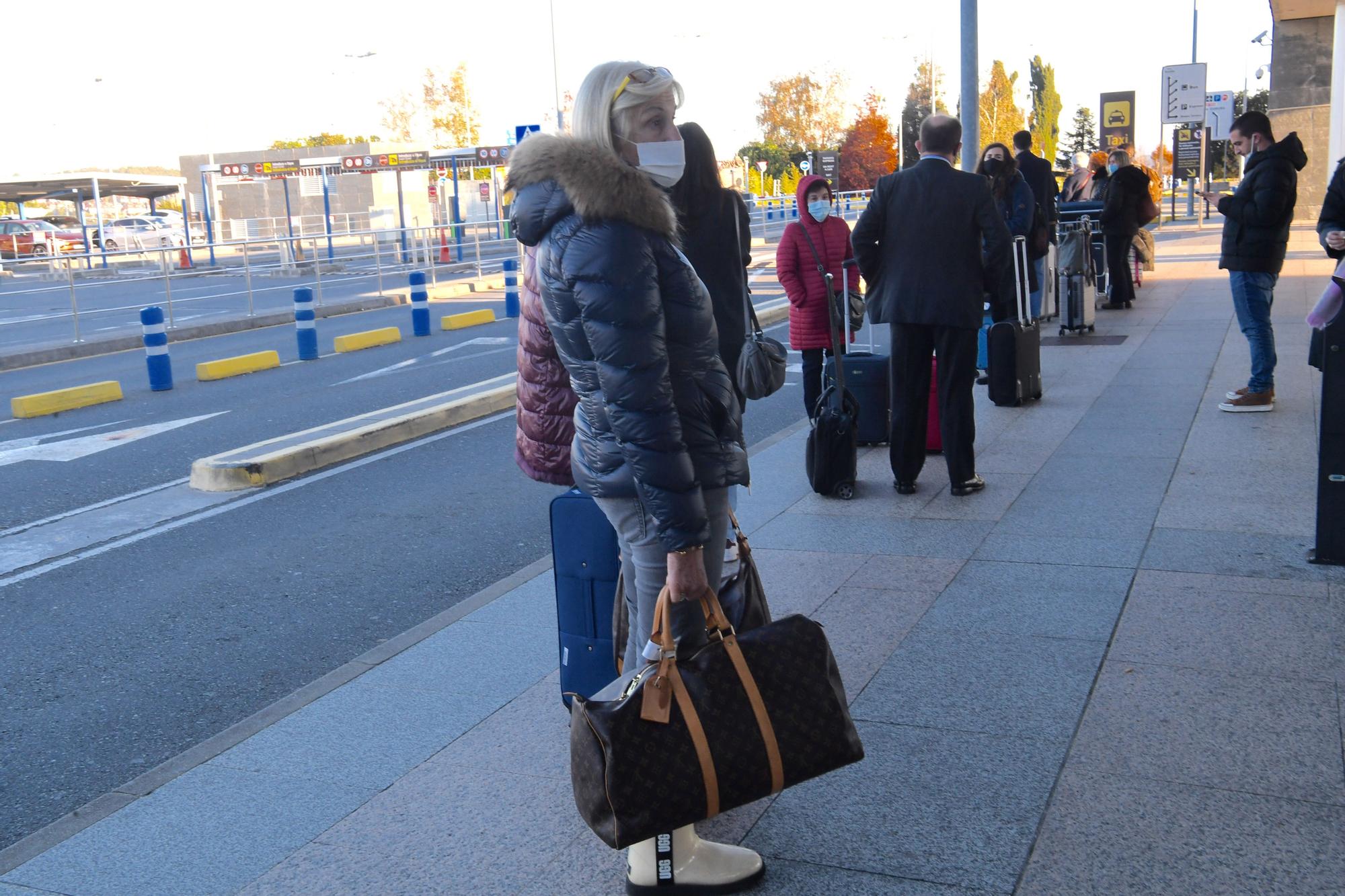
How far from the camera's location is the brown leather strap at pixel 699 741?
2.71 metres

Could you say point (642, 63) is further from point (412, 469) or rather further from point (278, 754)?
point (412, 469)

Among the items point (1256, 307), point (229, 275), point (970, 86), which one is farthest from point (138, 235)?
point (1256, 307)

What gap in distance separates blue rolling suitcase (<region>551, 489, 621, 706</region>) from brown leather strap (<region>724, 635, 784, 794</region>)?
96 cm

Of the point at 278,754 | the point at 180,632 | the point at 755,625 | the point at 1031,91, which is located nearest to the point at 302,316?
the point at 180,632

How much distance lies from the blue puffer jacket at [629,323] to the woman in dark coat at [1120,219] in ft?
40.7

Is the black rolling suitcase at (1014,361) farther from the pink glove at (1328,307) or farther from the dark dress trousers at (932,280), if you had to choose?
the pink glove at (1328,307)

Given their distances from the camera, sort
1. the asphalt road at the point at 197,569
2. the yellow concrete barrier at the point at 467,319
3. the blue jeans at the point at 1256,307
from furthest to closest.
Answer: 1. the yellow concrete barrier at the point at 467,319
2. the blue jeans at the point at 1256,307
3. the asphalt road at the point at 197,569

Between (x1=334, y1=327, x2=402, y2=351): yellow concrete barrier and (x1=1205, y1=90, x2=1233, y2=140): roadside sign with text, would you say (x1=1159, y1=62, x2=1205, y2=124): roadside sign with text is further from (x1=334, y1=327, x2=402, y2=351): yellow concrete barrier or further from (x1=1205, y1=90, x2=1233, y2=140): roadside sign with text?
(x1=334, y1=327, x2=402, y2=351): yellow concrete barrier

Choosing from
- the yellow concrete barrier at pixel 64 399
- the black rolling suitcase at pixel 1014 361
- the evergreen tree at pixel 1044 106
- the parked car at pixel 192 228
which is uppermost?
the evergreen tree at pixel 1044 106

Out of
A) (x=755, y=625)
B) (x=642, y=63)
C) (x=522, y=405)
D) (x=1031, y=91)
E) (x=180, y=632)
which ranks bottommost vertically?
(x=180, y=632)

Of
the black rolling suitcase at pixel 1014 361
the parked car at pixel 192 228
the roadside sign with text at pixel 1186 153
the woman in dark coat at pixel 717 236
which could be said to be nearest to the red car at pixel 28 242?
the parked car at pixel 192 228

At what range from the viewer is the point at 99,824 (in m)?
3.68

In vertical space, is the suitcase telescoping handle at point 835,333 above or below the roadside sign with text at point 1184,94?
below

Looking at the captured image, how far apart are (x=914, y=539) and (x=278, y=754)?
320cm
